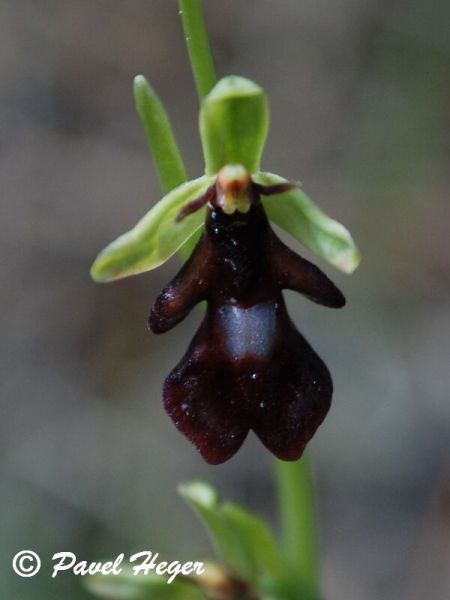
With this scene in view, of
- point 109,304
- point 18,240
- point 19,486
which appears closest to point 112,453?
point 19,486

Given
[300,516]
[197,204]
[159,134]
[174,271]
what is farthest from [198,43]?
[174,271]

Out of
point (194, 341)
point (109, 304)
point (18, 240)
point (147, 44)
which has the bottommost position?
point (194, 341)

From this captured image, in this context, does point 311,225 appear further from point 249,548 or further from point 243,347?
point 249,548

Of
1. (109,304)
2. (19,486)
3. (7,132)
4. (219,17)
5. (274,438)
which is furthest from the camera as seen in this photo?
(219,17)

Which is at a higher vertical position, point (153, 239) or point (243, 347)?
point (153, 239)

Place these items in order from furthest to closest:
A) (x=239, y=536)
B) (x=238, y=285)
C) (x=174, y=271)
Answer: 1. (x=174, y=271)
2. (x=239, y=536)
3. (x=238, y=285)

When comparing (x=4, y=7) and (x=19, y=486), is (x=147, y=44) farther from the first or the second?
(x=19, y=486)
